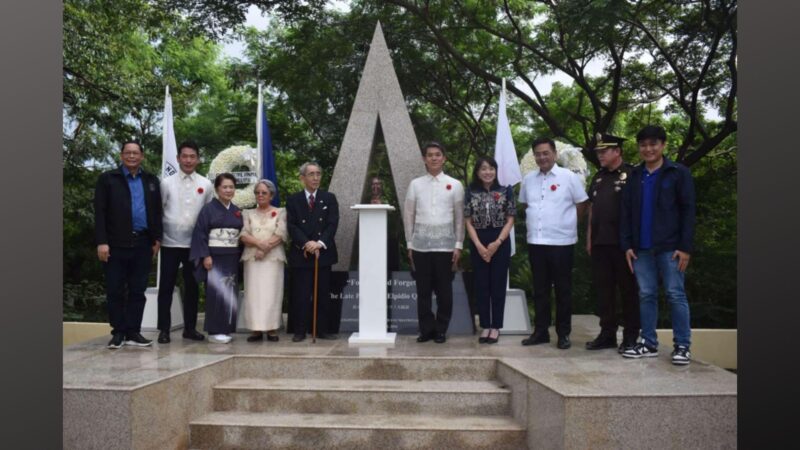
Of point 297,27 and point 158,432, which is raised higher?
point 297,27

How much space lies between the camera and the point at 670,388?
→ 3279mm

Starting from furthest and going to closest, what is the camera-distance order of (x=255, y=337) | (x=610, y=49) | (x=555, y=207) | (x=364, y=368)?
(x=610, y=49), (x=255, y=337), (x=555, y=207), (x=364, y=368)

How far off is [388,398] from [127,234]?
A: 7.81ft

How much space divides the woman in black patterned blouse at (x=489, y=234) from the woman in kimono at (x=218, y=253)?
78.7 inches

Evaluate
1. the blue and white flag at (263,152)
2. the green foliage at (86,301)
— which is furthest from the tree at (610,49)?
the green foliage at (86,301)

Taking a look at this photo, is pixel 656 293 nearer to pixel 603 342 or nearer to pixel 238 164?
pixel 603 342

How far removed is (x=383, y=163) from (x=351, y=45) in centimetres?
281

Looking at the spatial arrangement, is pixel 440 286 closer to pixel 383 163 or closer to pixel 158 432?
pixel 158 432

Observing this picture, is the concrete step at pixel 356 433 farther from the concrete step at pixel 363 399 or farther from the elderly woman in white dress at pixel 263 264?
the elderly woman in white dress at pixel 263 264

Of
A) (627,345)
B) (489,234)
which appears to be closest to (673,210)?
(627,345)

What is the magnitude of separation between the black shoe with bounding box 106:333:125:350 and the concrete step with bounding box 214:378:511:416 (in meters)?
Result: 1.22

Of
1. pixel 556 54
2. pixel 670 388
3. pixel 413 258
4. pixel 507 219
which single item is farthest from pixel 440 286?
pixel 556 54

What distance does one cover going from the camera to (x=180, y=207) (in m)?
5.20

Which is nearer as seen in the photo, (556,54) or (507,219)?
(507,219)
